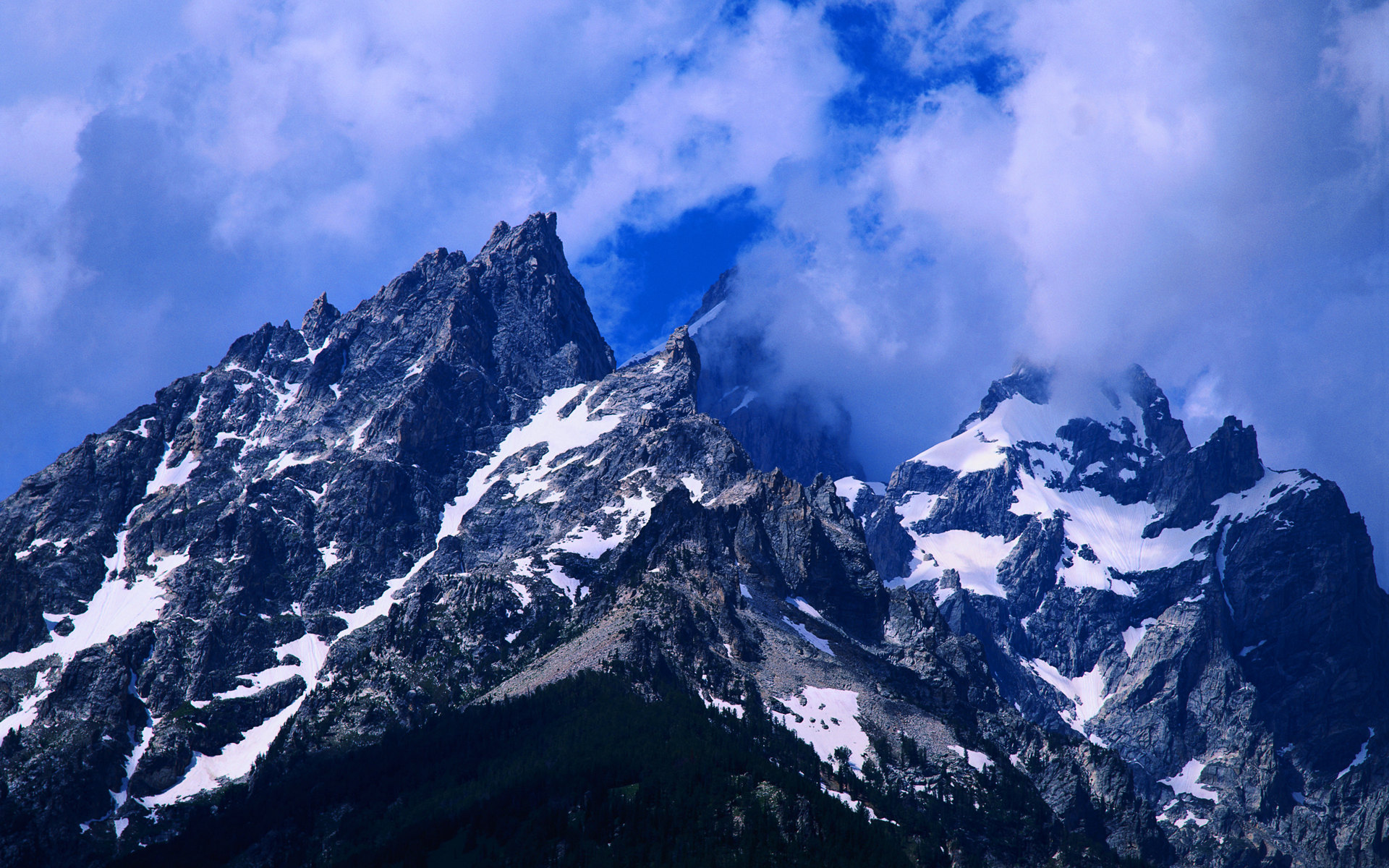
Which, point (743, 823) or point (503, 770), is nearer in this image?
point (743, 823)

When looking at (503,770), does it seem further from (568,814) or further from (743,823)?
(743,823)

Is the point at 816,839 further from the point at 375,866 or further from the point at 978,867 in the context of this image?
the point at 375,866

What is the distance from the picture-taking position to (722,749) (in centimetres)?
19800

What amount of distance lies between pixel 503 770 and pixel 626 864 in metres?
37.7

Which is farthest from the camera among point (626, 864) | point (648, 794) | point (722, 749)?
point (722, 749)

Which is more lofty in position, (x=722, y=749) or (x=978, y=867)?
(x=722, y=749)

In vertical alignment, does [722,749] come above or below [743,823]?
above

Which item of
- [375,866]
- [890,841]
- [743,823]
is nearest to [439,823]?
[375,866]

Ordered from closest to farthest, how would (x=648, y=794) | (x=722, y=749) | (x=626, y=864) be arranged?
(x=626, y=864) → (x=648, y=794) → (x=722, y=749)

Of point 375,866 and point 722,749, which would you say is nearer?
point 375,866

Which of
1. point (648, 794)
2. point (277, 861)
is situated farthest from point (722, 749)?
point (277, 861)

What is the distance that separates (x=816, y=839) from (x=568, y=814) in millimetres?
33156

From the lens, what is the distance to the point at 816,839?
6860 inches

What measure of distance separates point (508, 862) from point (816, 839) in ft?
131
